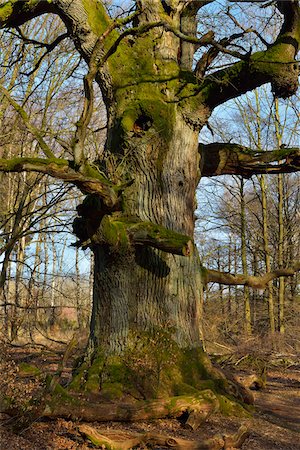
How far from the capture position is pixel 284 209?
2208 centimetres

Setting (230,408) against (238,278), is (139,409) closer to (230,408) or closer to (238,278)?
(230,408)

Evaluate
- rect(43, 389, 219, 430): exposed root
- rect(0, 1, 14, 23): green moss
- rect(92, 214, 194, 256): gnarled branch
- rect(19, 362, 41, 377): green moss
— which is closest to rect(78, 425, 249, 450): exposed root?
rect(43, 389, 219, 430): exposed root

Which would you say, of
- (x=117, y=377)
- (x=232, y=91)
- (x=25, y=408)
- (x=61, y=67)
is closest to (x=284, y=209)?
(x=61, y=67)

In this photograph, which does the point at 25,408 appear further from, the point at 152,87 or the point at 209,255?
the point at 209,255

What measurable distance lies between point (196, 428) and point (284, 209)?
17526mm

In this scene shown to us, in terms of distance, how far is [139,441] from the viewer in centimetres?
468

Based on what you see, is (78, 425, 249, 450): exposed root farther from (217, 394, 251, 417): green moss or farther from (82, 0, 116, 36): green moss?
(82, 0, 116, 36): green moss

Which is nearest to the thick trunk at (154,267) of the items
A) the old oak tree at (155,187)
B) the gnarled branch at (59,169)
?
the old oak tree at (155,187)

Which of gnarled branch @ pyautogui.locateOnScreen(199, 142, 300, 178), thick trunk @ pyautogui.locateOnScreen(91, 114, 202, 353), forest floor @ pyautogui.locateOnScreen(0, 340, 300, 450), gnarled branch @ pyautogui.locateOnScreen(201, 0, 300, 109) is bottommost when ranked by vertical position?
forest floor @ pyautogui.locateOnScreen(0, 340, 300, 450)

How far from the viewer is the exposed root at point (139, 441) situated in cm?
457

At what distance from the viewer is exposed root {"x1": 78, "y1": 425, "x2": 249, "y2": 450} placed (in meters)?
4.57

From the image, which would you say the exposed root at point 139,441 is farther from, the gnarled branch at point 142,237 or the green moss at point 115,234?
the green moss at point 115,234

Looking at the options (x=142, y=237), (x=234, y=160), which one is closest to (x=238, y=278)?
(x=234, y=160)

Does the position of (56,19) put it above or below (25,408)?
above
